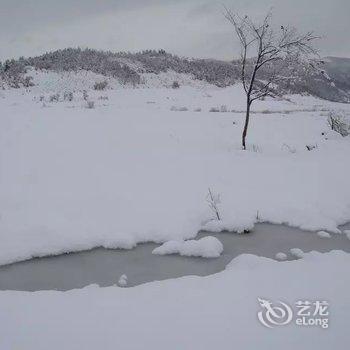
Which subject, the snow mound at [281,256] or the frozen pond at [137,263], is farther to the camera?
the snow mound at [281,256]

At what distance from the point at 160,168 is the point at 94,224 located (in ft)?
12.4

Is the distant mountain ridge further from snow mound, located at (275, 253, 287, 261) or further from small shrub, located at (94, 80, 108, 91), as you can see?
snow mound, located at (275, 253, 287, 261)

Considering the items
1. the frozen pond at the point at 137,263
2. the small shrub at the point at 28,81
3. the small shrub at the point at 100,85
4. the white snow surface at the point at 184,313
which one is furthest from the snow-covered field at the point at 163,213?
the small shrub at the point at 100,85

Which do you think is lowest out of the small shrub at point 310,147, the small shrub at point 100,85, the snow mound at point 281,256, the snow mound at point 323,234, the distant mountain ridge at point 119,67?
the snow mound at point 281,256

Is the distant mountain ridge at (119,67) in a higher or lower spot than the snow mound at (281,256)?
higher

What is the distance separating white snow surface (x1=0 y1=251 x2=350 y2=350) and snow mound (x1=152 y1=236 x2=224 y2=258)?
761mm

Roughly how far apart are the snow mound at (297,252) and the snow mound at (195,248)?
1068mm

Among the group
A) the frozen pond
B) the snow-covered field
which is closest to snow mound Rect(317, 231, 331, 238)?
the frozen pond

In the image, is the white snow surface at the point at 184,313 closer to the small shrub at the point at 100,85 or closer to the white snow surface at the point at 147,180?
the white snow surface at the point at 147,180

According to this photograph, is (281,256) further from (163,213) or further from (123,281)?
(163,213)

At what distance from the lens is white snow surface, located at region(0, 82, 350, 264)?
7164 millimetres

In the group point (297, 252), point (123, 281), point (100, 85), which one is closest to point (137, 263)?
point (123, 281)

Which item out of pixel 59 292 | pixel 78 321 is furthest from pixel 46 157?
pixel 78 321

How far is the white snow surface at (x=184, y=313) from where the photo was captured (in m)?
3.95
